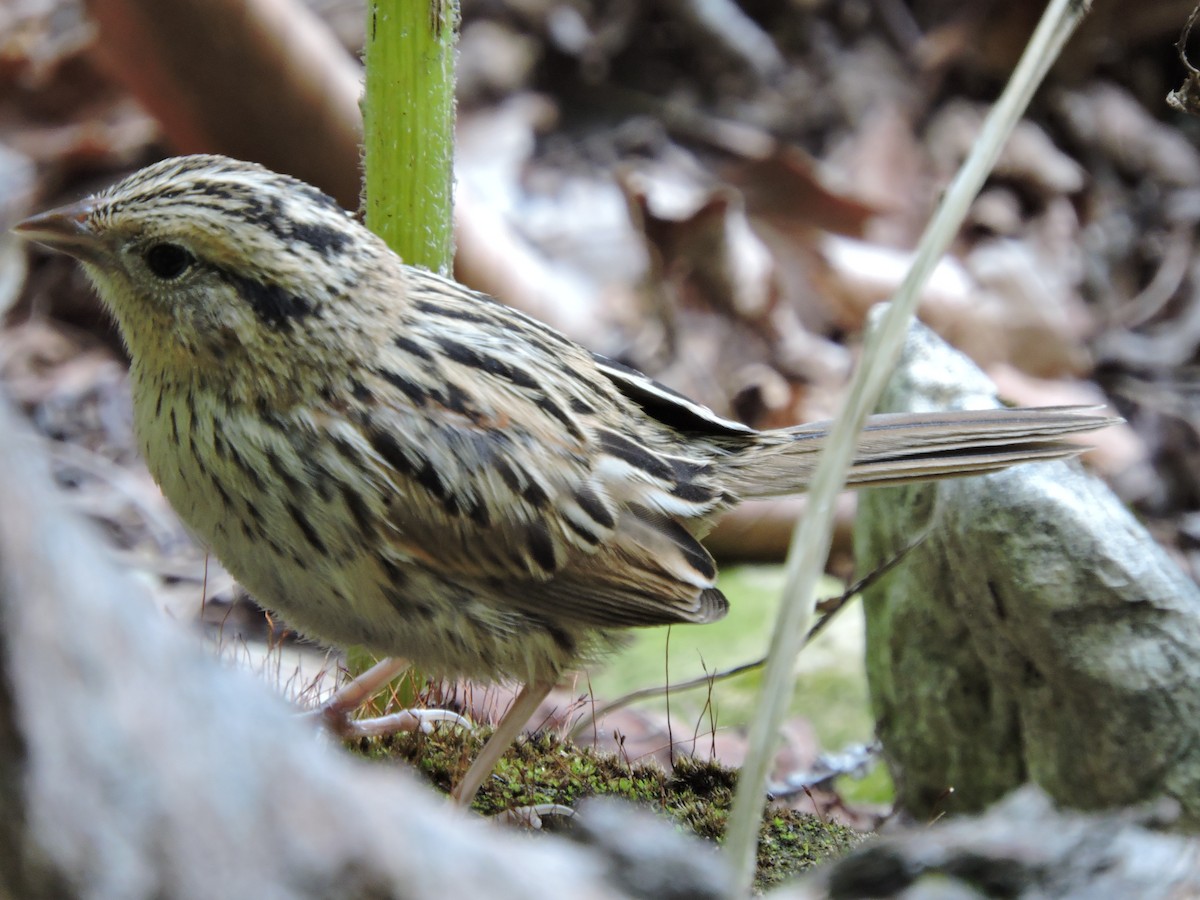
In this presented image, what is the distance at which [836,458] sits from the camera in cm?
149

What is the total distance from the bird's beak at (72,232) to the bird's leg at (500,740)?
3.73 ft

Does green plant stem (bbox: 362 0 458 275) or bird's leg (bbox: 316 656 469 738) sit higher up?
green plant stem (bbox: 362 0 458 275)

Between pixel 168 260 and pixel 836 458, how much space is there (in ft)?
4.39

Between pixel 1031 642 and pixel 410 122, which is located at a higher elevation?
pixel 410 122

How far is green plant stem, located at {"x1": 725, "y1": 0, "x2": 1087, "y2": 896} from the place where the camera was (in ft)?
4.57

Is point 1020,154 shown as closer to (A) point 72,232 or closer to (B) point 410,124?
(B) point 410,124

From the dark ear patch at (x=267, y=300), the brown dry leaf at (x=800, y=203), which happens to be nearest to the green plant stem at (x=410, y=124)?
the dark ear patch at (x=267, y=300)

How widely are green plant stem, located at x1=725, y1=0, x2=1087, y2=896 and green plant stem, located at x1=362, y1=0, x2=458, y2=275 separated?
138 centimetres

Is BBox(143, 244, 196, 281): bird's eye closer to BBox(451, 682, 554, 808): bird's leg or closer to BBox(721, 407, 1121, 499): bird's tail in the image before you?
BBox(451, 682, 554, 808): bird's leg

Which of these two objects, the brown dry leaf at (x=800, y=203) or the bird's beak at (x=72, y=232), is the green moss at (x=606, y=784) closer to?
the bird's beak at (x=72, y=232)

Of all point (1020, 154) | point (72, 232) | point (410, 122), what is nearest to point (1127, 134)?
point (1020, 154)

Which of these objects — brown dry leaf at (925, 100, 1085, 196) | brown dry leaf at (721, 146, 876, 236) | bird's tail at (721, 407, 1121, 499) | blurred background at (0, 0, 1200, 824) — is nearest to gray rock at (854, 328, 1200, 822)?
bird's tail at (721, 407, 1121, 499)

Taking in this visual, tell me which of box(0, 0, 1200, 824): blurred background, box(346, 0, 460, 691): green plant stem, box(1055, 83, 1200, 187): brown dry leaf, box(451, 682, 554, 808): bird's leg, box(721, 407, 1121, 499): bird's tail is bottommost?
box(451, 682, 554, 808): bird's leg

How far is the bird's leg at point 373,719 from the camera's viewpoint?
8.29 ft
